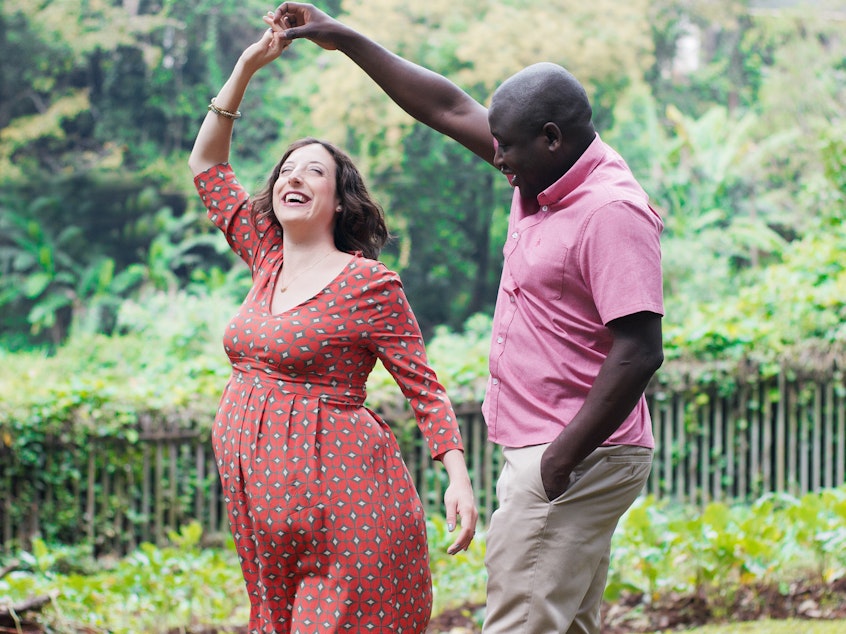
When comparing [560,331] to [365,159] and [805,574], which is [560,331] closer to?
[805,574]

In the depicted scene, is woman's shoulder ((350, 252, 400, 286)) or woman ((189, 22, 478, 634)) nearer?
woman ((189, 22, 478, 634))

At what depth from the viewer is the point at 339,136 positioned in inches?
763

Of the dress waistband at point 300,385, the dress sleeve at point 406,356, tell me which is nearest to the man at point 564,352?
the dress sleeve at point 406,356

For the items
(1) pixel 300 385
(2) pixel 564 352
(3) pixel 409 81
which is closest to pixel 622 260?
(2) pixel 564 352

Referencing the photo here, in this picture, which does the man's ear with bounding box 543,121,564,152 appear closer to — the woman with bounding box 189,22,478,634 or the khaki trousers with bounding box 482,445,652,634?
the woman with bounding box 189,22,478,634

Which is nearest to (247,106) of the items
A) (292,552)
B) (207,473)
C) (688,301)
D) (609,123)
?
(609,123)

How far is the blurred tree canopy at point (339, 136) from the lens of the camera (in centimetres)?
1869

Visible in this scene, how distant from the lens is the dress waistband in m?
2.52

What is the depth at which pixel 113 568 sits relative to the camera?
6570 millimetres

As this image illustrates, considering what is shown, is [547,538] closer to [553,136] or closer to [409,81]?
[553,136]

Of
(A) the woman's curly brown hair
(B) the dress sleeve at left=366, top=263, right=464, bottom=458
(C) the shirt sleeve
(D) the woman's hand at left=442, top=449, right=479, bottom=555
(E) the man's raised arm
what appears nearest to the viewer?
(C) the shirt sleeve

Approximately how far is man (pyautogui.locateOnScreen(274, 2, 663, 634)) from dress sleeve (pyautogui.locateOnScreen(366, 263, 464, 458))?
0.53 ft

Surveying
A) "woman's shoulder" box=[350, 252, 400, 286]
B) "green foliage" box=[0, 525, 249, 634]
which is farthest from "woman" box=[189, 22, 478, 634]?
"green foliage" box=[0, 525, 249, 634]

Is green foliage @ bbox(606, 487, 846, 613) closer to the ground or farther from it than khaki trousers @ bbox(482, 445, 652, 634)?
closer to the ground
